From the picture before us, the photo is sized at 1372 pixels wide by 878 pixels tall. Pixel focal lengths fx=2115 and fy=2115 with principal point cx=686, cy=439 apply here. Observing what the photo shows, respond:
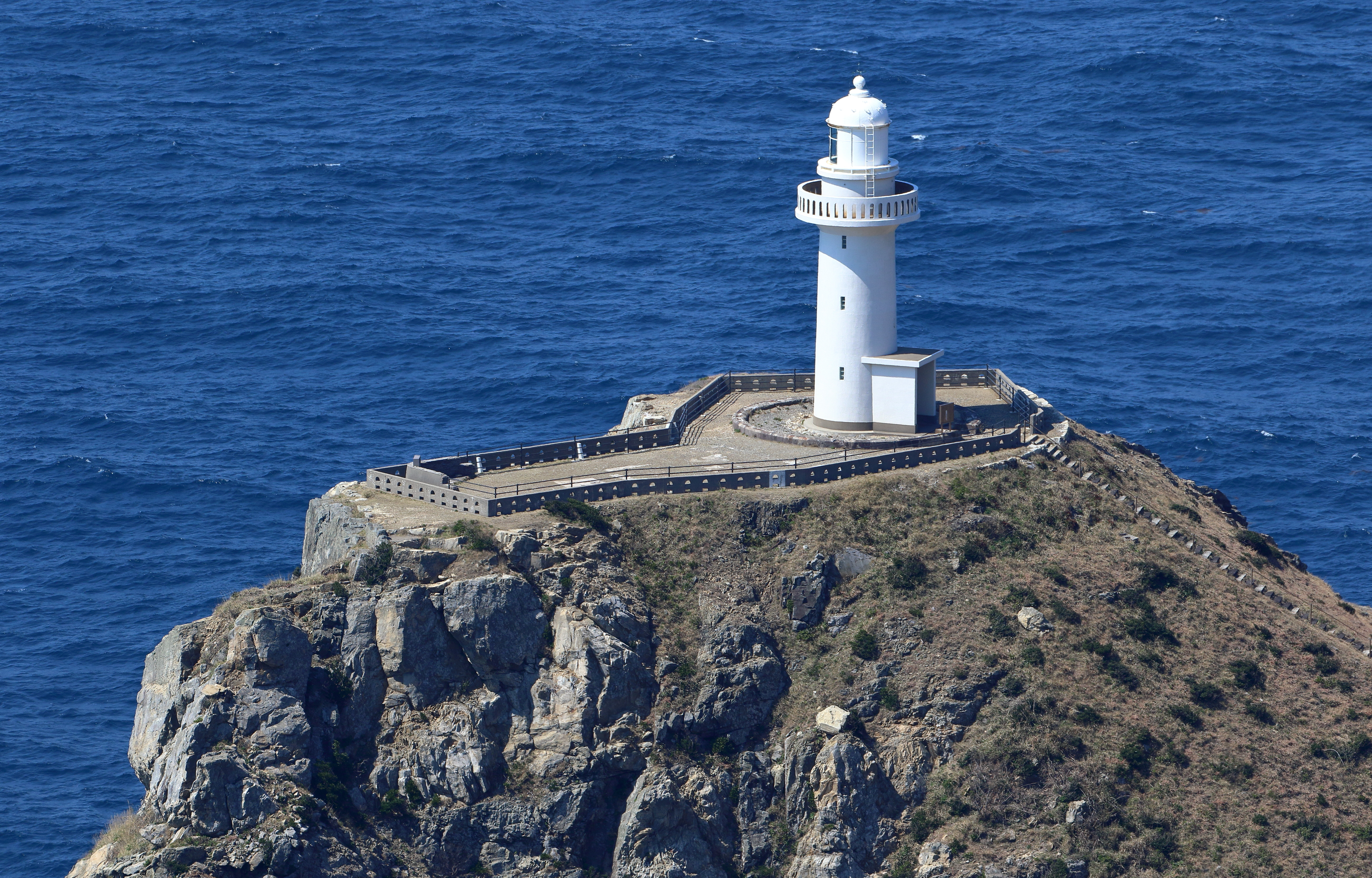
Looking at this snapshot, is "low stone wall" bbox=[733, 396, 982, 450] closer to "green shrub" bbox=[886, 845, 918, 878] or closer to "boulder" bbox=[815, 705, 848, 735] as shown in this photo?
"boulder" bbox=[815, 705, 848, 735]

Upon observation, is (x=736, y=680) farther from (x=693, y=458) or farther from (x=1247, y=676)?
(x=1247, y=676)

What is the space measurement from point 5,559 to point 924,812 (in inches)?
2635

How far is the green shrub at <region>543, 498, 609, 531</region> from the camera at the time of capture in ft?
334

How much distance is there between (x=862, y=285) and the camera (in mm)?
110812

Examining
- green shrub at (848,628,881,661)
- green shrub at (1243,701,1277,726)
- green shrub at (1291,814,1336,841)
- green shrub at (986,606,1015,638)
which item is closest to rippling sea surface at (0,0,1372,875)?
green shrub at (1243,701,1277,726)


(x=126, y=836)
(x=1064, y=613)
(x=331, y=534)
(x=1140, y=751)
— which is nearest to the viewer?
(x=126, y=836)

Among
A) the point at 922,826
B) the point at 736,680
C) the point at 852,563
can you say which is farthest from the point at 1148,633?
the point at 736,680

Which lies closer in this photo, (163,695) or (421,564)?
(163,695)

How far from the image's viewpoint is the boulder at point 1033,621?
100 meters

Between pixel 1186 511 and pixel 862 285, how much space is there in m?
21.3

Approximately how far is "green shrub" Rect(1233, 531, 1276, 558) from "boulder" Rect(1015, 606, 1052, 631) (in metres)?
18.4

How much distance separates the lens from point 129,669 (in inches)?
4894

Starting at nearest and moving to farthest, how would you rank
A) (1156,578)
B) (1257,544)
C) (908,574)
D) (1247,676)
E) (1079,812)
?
(1079,812), (1247,676), (908,574), (1156,578), (1257,544)

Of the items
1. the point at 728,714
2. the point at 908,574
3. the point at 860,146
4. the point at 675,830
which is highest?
the point at 860,146
